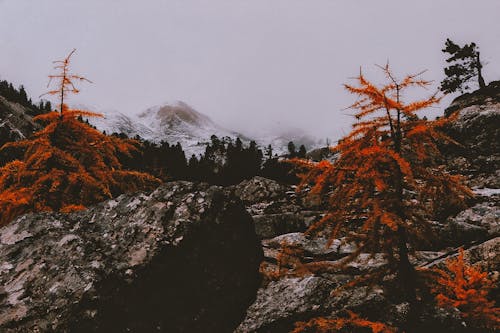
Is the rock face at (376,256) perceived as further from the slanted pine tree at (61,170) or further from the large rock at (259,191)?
the slanted pine tree at (61,170)

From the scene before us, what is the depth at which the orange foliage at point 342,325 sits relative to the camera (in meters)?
6.94

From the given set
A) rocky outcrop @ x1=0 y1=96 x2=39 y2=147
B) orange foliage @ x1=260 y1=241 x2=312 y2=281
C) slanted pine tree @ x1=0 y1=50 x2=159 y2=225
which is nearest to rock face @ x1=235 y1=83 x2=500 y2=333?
orange foliage @ x1=260 y1=241 x2=312 y2=281

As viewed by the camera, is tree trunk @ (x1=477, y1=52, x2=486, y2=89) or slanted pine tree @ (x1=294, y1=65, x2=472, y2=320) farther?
tree trunk @ (x1=477, y1=52, x2=486, y2=89)

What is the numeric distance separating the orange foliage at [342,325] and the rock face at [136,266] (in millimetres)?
1429

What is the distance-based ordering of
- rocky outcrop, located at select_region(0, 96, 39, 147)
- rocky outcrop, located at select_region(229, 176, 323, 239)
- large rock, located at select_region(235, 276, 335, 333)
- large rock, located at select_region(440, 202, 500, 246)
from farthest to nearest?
rocky outcrop, located at select_region(0, 96, 39, 147), rocky outcrop, located at select_region(229, 176, 323, 239), large rock, located at select_region(440, 202, 500, 246), large rock, located at select_region(235, 276, 335, 333)

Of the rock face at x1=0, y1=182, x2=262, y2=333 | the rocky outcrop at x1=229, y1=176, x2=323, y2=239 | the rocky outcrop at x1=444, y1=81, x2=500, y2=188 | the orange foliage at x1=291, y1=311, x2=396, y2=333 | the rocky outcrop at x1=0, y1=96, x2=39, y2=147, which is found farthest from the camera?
the rocky outcrop at x1=0, y1=96, x2=39, y2=147

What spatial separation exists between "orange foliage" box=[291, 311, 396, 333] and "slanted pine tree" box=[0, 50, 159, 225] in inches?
232

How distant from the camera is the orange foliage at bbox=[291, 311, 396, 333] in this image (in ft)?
22.8

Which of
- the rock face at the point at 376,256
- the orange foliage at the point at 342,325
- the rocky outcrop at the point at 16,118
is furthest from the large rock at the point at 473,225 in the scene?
the rocky outcrop at the point at 16,118

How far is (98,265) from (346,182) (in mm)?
4974

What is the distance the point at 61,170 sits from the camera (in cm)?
976

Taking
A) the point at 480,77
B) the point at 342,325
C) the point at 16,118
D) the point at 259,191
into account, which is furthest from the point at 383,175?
the point at 16,118

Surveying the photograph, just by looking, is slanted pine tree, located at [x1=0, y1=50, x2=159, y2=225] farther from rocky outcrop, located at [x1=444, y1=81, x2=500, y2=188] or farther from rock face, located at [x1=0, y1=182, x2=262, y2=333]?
rocky outcrop, located at [x1=444, y1=81, x2=500, y2=188]

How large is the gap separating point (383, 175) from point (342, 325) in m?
3.03
